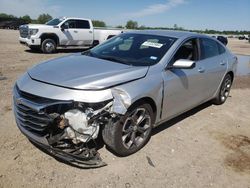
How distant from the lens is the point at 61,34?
15.8 m

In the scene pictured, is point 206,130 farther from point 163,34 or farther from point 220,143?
point 163,34

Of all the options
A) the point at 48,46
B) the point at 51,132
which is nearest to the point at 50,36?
the point at 48,46

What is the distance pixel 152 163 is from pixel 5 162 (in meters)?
1.94

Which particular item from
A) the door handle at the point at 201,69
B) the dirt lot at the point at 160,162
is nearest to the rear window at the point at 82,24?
the dirt lot at the point at 160,162

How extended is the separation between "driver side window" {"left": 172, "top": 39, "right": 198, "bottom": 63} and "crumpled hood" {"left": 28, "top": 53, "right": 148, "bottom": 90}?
0.89 metres

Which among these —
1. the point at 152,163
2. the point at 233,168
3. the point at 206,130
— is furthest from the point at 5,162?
the point at 206,130

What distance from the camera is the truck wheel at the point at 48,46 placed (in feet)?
50.2

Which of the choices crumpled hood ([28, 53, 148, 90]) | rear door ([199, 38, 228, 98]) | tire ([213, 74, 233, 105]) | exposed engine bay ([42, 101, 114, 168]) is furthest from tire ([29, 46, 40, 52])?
exposed engine bay ([42, 101, 114, 168])

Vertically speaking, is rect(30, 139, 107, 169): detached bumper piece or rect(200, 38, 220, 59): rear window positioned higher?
rect(200, 38, 220, 59): rear window

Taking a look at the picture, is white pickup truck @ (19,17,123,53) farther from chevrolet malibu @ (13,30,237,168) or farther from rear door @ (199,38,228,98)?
rear door @ (199,38,228,98)

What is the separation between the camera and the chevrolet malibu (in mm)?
3510

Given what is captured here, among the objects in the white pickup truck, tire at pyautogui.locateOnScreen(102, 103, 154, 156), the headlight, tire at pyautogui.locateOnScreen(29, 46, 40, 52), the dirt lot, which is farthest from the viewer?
tire at pyautogui.locateOnScreen(29, 46, 40, 52)

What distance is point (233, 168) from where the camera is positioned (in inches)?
162

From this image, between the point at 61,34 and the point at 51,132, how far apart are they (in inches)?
512
